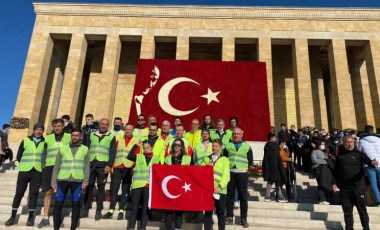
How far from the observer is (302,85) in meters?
18.1

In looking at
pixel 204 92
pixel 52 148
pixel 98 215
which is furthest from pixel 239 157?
pixel 204 92

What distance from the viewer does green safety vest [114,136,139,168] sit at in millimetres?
6289

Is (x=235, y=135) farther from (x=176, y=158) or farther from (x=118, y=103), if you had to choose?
(x=118, y=103)

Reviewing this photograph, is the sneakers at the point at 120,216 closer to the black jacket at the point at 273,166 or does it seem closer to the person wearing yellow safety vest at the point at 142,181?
the person wearing yellow safety vest at the point at 142,181

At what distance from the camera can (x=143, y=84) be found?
556 inches

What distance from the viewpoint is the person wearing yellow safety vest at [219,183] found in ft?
17.1

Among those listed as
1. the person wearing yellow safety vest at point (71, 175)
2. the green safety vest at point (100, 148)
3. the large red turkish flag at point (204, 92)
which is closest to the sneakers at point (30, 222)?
the person wearing yellow safety vest at point (71, 175)

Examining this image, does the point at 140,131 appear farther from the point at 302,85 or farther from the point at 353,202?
the point at 302,85

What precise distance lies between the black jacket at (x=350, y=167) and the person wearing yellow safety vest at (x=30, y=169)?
5.89 meters

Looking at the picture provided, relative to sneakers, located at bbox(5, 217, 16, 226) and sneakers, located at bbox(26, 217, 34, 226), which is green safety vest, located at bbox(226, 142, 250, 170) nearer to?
sneakers, located at bbox(26, 217, 34, 226)

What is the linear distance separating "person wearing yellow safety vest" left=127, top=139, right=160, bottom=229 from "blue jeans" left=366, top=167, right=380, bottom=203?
5052 millimetres

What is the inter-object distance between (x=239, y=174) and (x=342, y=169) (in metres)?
1.94

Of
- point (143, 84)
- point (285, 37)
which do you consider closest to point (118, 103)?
point (143, 84)

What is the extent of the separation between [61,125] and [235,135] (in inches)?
136
